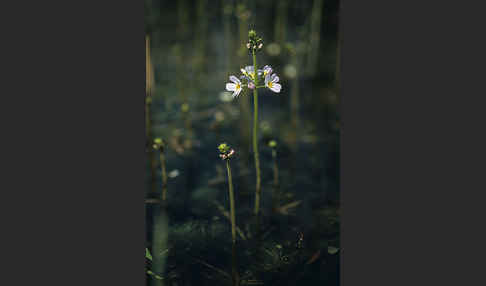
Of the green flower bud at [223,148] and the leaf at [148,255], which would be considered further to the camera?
the leaf at [148,255]

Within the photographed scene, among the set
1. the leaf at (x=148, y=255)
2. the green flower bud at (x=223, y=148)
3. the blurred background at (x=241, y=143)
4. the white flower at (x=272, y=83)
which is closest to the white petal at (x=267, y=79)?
the white flower at (x=272, y=83)

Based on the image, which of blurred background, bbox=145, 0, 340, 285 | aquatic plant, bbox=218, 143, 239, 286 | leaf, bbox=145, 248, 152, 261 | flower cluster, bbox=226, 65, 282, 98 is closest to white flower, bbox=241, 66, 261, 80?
flower cluster, bbox=226, 65, 282, 98

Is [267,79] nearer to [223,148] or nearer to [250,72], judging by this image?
[250,72]

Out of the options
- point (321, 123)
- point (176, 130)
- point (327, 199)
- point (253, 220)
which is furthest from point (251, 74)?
point (321, 123)

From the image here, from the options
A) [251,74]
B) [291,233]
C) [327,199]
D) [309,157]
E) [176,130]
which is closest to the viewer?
[251,74]

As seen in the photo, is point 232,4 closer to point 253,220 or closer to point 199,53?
point 199,53

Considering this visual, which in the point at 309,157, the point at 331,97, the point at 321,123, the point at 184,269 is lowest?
the point at 184,269

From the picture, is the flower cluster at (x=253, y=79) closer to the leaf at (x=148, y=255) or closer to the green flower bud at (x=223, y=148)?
the green flower bud at (x=223, y=148)

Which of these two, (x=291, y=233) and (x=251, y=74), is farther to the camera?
(x=291, y=233)
